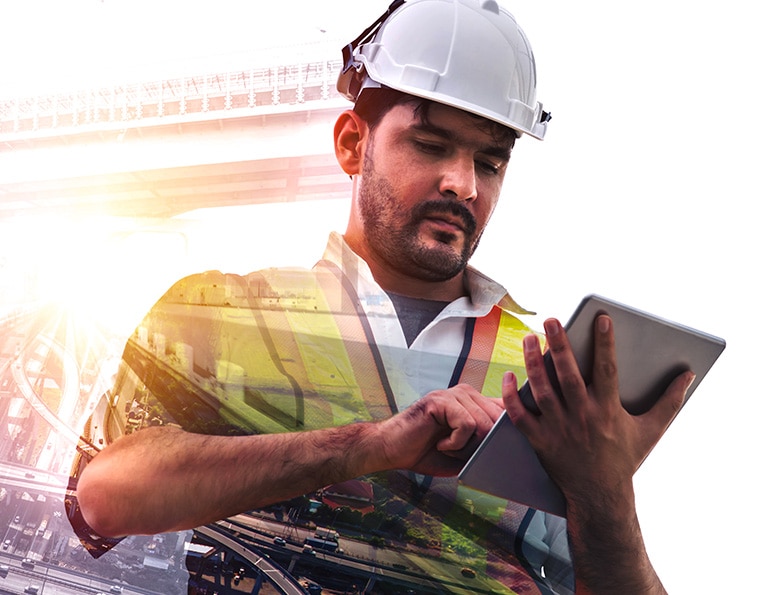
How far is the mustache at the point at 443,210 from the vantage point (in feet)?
5.67

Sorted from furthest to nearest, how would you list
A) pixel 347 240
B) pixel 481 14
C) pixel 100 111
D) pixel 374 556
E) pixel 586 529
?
pixel 100 111 < pixel 347 240 < pixel 481 14 < pixel 374 556 < pixel 586 529

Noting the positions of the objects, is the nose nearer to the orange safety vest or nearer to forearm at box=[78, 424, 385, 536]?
the orange safety vest

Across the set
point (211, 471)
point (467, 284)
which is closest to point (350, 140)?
point (467, 284)

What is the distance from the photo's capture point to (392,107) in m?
1.78

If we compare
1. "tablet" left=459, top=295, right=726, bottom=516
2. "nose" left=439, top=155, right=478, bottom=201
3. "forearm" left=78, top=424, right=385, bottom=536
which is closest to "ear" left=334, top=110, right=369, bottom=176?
"nose" left=439, top=155, right=478, bottom=201

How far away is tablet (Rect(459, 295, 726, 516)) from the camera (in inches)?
49.7

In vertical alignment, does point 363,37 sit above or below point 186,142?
above

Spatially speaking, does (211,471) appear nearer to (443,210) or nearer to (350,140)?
(443,210)

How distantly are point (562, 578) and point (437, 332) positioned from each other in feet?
2.33

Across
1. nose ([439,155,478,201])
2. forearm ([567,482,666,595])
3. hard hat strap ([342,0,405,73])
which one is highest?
hard hat strap ([342,0,405,73])

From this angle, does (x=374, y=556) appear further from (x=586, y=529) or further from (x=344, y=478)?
(x=586, y=529)

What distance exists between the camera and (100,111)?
216 cm

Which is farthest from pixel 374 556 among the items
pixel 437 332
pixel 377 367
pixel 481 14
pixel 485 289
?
pixel 481 14

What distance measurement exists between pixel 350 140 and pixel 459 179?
1.22 ft
